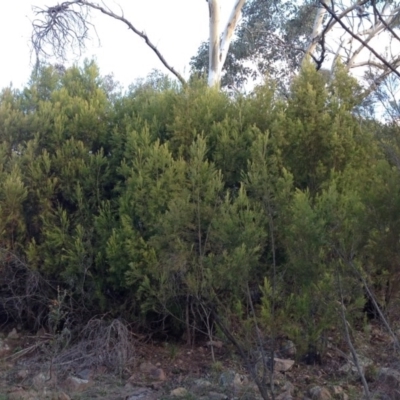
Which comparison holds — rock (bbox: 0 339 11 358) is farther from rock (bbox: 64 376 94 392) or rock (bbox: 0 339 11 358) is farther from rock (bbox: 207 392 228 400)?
rock (bbox: 207 392 228 400)

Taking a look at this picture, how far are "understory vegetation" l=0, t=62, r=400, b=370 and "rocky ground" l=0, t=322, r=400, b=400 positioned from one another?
245 mm

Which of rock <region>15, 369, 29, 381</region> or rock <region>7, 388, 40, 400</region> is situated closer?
rock <region>7, 388, 40, 400</region>

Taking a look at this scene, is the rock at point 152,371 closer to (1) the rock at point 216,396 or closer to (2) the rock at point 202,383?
(2) the rock at point 202,383

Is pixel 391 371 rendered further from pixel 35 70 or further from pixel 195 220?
pixel 35 70

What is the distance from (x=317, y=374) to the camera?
22.4 ft

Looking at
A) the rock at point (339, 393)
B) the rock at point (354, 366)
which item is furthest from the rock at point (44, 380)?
the rock at point (354, 366)

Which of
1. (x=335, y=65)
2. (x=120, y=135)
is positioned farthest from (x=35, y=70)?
(x=335, y=65)

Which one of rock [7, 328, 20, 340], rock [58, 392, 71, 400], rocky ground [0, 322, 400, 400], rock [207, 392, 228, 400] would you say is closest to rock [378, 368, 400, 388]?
rocky ground [0, 322, 400, 400]

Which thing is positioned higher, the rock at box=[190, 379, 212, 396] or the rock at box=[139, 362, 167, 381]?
the rock at box=[139, 362, 167, 381]

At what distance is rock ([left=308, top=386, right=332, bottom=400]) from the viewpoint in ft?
20.3

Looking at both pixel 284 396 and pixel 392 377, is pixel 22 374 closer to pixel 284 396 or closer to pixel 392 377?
pixel 284 396

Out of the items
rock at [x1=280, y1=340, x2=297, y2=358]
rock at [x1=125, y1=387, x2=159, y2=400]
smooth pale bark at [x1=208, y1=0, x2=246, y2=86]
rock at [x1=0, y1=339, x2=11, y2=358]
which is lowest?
rock at [x1=125, y1=387, x2=159, y2=400]

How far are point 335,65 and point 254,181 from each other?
266cm

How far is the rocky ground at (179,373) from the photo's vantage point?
631cm
